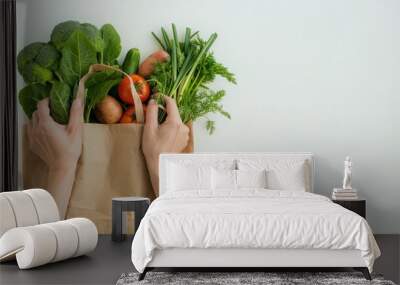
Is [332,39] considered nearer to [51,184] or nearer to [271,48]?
[271,48]

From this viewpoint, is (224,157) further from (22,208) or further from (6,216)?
(6,216)

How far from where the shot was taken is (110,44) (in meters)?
6.91

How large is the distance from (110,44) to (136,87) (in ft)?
1.66

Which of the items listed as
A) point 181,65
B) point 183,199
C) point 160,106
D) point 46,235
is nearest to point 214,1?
point 181,65

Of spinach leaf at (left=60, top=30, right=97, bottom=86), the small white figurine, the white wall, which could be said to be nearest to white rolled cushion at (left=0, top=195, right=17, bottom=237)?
spinach leaf at (left=60, top=30, right=97, bottom=86)

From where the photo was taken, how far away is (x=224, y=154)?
677 cm

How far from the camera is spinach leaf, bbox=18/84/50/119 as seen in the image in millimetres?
6891

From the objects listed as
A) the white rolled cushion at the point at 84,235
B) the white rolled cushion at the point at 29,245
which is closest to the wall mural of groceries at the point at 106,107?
the white rolled cushion at the point at 84,235

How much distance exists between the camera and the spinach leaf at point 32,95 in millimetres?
6891

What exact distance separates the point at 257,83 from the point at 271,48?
1.23ft

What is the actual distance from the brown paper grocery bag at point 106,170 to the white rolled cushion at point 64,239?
141 cm

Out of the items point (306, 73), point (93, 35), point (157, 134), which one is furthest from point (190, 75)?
point (306, 73)

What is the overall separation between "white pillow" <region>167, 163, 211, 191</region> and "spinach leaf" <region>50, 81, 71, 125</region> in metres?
1.26

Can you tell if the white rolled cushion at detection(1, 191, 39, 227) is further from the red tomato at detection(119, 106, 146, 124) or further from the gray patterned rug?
the red tomato at detection(119, 106, 146, 124)
